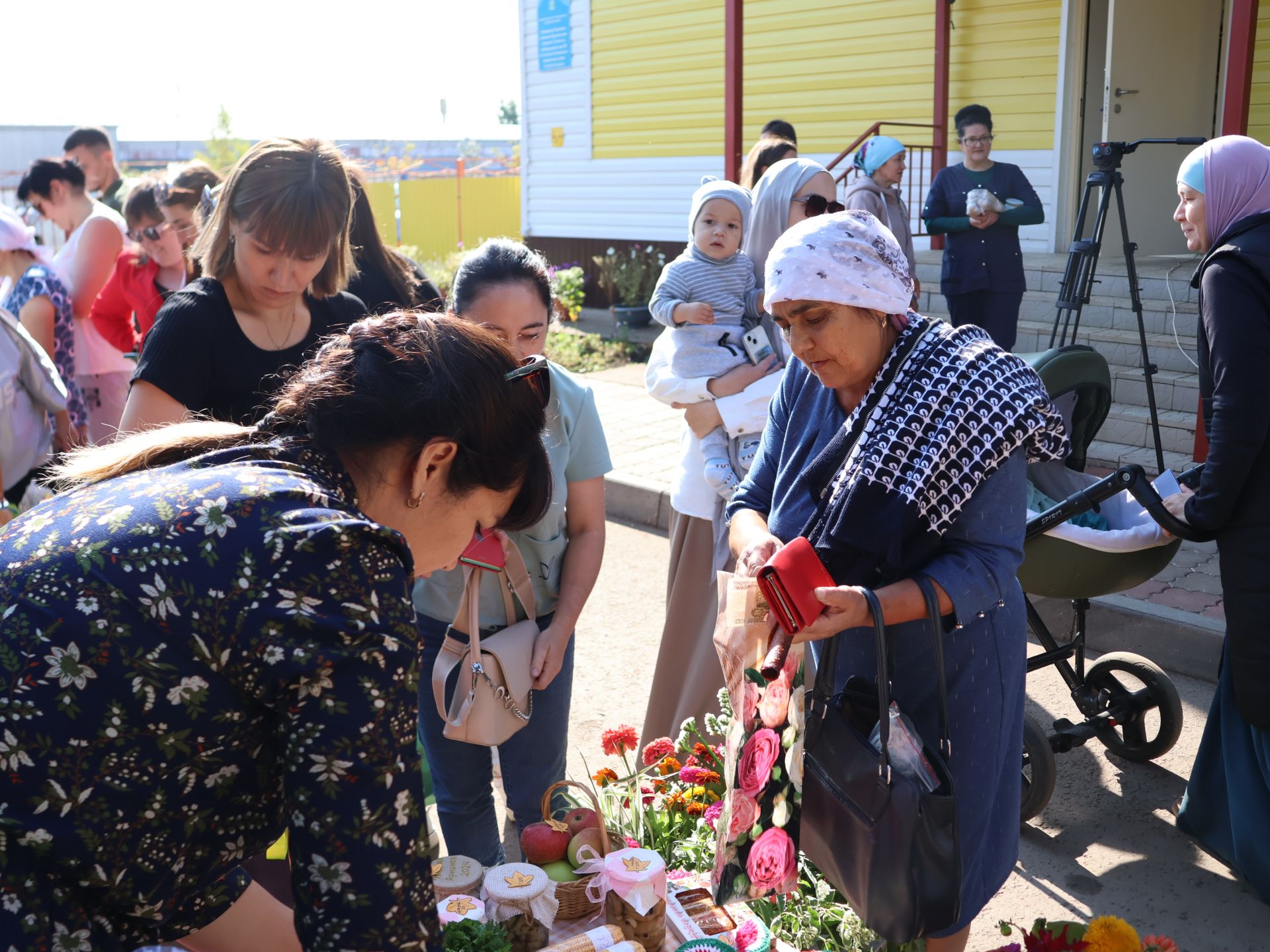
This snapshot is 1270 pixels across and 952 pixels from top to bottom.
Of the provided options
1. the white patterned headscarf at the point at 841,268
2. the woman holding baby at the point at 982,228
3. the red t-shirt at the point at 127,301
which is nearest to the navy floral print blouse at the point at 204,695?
the white patterned headscarf at the point at 841,268

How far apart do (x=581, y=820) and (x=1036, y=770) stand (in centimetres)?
172

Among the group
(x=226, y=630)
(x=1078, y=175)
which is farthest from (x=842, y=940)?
(x=1078, y=175)

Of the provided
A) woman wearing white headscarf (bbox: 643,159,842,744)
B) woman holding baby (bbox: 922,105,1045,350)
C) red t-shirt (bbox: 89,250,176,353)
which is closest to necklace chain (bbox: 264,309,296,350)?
woman wearing white headscarf (bbox: 643,159,842,744)

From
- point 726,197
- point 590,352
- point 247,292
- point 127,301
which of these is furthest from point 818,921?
point 590,352

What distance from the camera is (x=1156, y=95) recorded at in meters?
9.60

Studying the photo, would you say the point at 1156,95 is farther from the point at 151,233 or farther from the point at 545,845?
the point at 545,845

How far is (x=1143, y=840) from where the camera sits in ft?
11.1

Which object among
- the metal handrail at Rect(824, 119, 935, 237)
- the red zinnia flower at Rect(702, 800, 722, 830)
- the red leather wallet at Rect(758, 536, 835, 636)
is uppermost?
the metal handrail at Rect(824, 119, 935, 237)

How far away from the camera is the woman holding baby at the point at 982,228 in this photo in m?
7.29

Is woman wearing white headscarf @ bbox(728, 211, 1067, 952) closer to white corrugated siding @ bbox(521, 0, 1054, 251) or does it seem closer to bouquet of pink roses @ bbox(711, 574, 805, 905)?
bouquet of pink roses @ bbox(711, 574, 805, 905)

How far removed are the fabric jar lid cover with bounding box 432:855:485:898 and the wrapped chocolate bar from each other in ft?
0.21

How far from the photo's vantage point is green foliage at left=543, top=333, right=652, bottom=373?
37.7ft

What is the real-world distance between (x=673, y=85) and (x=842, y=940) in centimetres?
1226

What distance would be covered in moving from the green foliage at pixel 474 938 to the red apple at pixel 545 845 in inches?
12.7
